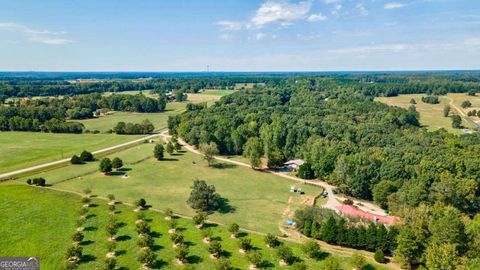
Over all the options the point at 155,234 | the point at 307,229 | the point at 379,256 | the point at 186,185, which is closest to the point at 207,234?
the point at 155,234

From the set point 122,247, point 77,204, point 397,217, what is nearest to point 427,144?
point 397,217

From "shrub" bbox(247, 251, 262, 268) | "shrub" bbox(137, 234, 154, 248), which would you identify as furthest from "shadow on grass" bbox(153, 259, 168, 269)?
"shrub" bbox(247, 251, 262, 268)

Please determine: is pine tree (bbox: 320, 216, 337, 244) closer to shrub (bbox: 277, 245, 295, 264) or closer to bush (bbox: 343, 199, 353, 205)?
shrub (bbox: 277, 245, 295, 264)

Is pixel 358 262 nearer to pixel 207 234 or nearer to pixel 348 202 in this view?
pixel 207 234

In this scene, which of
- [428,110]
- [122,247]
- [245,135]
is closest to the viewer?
[122,247]

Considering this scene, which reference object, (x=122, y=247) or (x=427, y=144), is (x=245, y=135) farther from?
(x=122, y=247)

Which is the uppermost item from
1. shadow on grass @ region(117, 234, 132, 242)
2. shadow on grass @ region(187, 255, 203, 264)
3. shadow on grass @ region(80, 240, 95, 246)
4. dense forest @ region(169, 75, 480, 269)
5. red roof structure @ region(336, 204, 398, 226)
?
dense forest @ region(169, 75, 480, 269)
